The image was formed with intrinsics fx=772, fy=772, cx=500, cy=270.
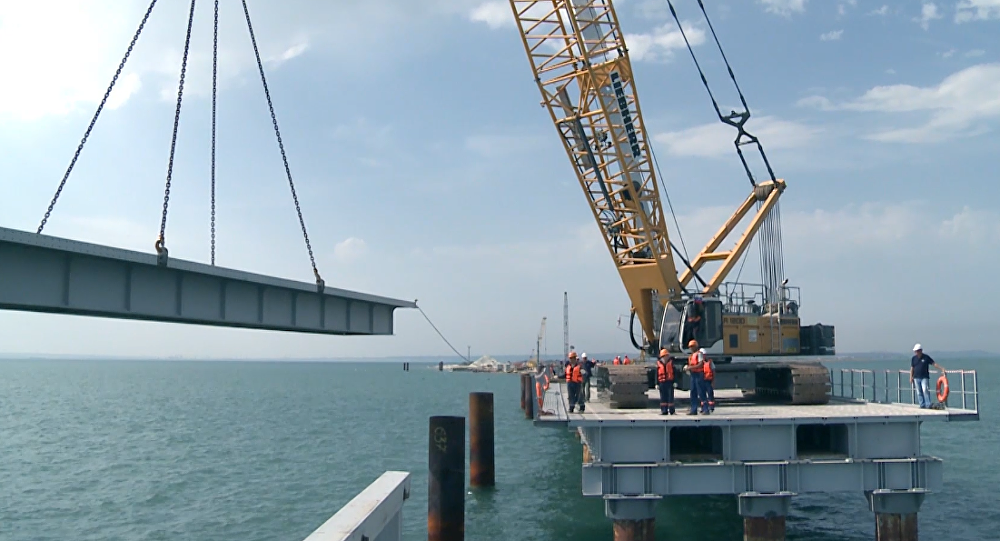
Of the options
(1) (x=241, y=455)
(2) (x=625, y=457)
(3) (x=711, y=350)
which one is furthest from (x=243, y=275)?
(1) (x=241, y=455)

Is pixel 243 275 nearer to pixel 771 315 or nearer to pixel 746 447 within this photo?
pixel 746 447

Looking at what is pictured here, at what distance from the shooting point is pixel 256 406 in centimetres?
7275

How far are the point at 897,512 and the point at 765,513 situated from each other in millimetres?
3216

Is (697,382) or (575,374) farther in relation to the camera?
(575,374)

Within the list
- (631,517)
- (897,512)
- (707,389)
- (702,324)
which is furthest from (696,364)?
(897,512)

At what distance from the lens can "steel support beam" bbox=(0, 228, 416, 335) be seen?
535 inches

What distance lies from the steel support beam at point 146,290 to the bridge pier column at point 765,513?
40.2 ft

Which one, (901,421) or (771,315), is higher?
(771,315)

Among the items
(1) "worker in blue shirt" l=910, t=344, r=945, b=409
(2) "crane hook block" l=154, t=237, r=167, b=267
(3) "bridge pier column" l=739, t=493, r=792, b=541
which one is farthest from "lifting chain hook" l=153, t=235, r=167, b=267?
(1) "worker in blue shirt" l=910, t=344, r=945, b=409

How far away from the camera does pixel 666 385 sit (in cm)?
1827

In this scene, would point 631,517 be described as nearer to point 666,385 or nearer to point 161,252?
point 666,385

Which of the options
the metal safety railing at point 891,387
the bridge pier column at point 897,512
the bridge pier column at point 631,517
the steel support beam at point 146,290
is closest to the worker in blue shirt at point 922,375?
the metal safety railing at point 891,387

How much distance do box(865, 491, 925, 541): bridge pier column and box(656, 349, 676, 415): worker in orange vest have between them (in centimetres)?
486

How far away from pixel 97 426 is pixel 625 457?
46.4m
